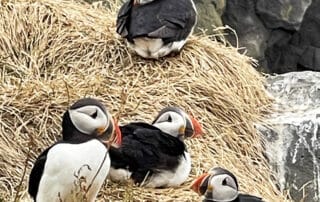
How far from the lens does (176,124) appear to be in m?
4.90

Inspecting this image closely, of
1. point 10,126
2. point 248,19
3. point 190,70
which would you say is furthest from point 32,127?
point 248,19

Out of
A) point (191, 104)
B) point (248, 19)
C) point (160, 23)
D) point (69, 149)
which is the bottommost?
point (248, 19)

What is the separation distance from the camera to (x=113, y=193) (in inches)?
187

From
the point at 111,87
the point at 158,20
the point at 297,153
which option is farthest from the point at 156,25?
the point at 297,153

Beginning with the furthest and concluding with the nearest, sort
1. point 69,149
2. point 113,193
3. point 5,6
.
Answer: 1. point 5,6
2. point 113,193
3. point 69,149

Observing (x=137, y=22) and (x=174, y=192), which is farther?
(x=137, y=22)

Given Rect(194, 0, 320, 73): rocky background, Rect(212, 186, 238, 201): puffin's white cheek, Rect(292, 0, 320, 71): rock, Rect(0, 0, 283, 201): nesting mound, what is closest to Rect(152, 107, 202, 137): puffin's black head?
Rect(0, 0, 283, 201): nesting mound

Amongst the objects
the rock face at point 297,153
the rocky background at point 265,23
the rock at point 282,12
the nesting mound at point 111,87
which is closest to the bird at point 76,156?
the nesting mound at point 111,87

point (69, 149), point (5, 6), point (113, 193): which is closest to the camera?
point (69, 149)

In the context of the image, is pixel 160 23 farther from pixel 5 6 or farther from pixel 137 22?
pixel 5 6

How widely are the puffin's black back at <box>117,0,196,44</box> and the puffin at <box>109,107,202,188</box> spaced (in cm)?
112

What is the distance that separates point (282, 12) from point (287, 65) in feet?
2.38

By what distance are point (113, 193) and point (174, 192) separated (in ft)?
1.02

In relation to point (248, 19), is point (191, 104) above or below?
above
